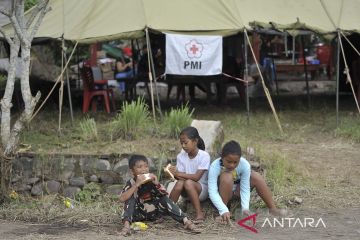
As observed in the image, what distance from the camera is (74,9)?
35.8ft

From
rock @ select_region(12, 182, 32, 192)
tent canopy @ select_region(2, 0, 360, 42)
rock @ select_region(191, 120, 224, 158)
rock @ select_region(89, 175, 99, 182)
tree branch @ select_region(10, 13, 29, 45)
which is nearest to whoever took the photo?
tree branch @ select_region(10, 13, 29, 45)

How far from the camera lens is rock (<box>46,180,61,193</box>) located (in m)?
7.99

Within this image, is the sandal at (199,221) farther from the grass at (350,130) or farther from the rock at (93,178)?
the grass at (350,130)

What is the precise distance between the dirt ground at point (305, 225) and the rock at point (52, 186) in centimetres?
146

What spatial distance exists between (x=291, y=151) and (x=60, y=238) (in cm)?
405

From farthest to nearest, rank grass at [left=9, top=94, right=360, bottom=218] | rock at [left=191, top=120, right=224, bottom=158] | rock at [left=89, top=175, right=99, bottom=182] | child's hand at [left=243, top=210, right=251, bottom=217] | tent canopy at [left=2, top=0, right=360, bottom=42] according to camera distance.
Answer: tent canopy at [left=2, top=0, right=360, bottom=42] → rock at [left=89, top=175, right=99, bottom=182] → rock at [left=191, top=120, right=224, bottom=158] → grass at [left=9, top=94, right=360, bottom=218] → child's hand at [left=243, top=210, right=251, bottom=217]

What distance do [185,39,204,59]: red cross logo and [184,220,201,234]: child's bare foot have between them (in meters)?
4.83

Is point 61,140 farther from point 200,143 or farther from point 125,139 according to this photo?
point 200,143

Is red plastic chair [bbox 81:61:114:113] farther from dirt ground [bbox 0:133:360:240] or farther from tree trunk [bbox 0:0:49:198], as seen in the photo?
dirt ground [bbox 0:133:360:240]

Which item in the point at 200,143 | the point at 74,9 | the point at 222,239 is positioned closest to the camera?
the point at 222,239

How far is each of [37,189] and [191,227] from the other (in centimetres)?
292

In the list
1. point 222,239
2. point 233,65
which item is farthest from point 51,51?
point 222,239

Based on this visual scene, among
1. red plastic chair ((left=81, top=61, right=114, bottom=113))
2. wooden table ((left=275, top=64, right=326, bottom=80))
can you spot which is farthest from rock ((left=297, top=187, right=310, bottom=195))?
wooden table ((left=275, top=64, right=326, bottom=80))

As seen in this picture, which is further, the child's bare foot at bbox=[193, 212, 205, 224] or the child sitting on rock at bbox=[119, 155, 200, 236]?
the child's bare foot at bbox=[193, 212, 205, 224]
